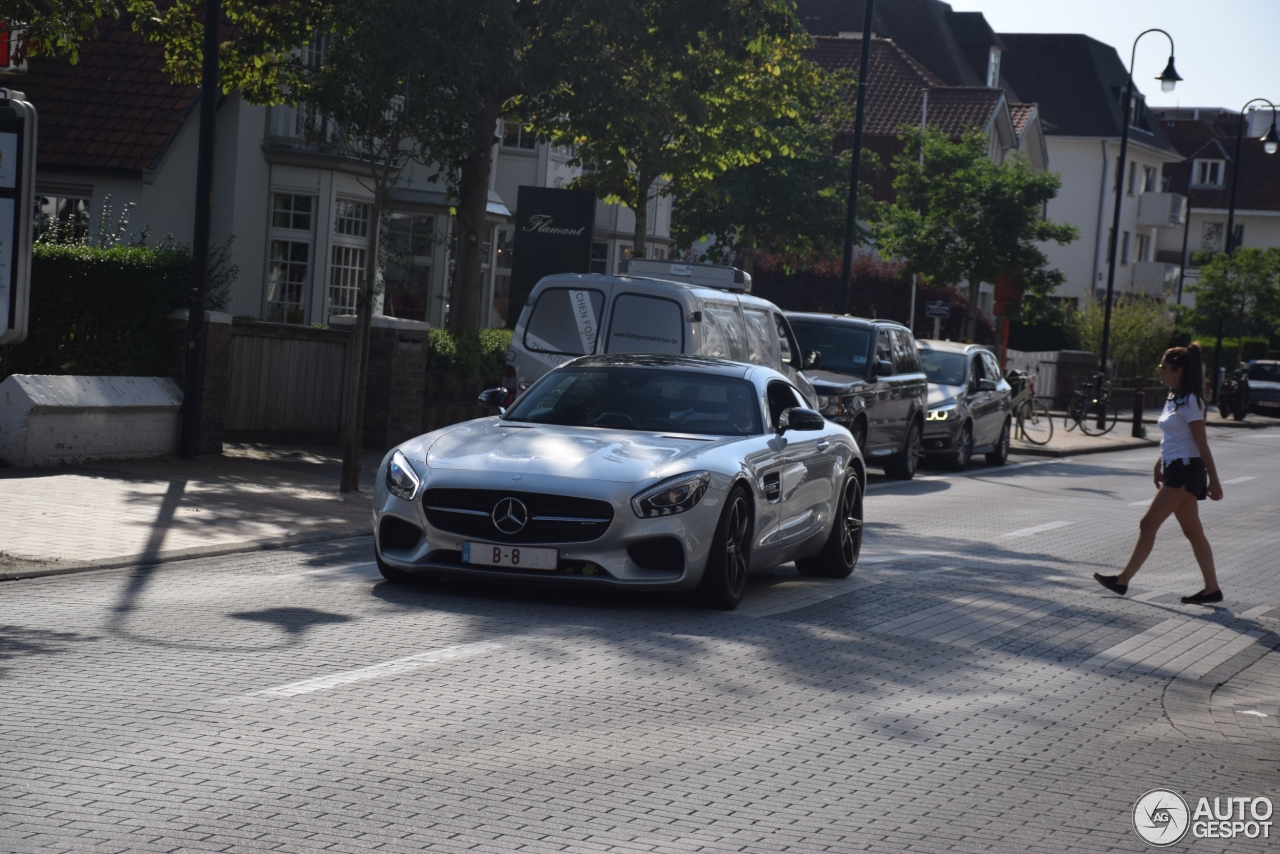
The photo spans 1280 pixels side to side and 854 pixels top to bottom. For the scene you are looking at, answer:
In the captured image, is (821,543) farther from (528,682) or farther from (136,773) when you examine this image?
(136,773)

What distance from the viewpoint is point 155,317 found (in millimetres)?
17109

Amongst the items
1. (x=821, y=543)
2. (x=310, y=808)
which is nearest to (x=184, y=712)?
(x=310, y=808)

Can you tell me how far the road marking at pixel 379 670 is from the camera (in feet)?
23.1

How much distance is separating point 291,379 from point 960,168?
2505cm

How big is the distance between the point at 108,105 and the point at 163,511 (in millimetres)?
17454

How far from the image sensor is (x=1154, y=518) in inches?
472

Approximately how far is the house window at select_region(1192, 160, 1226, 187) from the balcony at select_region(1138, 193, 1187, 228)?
1624 centimetres

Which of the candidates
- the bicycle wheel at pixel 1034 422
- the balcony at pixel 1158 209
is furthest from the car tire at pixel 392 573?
the balcony at pixel 1158 209

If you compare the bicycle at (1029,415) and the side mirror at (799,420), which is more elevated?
the side mirror at (799,420)

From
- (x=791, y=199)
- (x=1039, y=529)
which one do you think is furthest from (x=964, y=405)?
(x=791, y=199)

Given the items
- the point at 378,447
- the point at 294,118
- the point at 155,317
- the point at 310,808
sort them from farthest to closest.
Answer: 1. the point at 294,118
2. the point at 378,447
3. the point at 155,317
4. the point at 310,808

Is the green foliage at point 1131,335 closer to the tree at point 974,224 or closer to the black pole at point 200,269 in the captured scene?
the tree at point 974,224

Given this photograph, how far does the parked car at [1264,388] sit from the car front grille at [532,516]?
1943 inches

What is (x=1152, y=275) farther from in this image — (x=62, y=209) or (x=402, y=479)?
(x=402, y=479)
